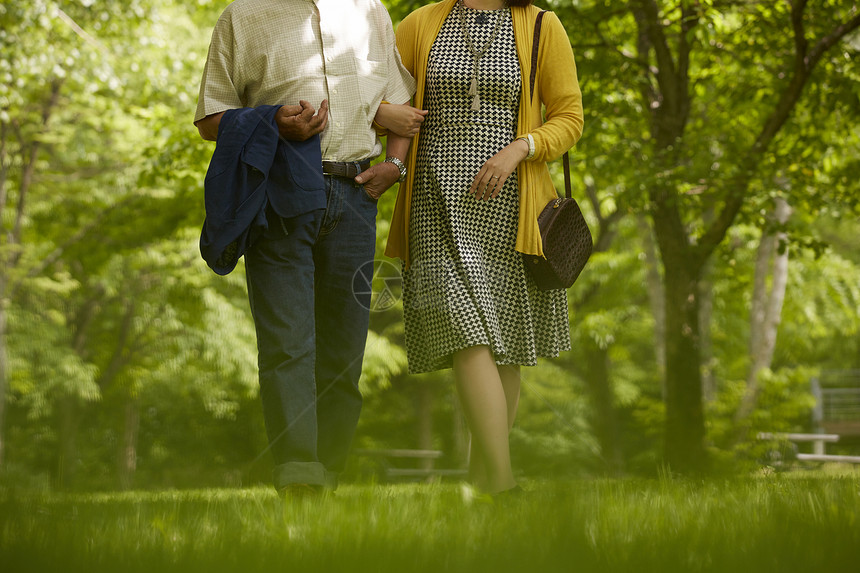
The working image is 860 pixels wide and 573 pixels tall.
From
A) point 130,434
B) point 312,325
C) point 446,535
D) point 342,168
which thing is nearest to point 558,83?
point 342,168

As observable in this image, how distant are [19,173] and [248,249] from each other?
42.6 feet

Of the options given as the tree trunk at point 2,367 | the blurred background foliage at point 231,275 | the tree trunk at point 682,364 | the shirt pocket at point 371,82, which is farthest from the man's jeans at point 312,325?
the tree trunk at point 2,367

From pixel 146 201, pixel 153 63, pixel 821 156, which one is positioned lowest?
pixel 821 156

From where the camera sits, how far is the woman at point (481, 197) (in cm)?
278

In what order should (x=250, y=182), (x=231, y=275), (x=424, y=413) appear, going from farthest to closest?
1. (x=424, y=413)
2. (x=231, y=275)
3. (x=250, y=182)

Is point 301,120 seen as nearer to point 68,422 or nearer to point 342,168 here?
point 342,168

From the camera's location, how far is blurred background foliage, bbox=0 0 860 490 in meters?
7.27

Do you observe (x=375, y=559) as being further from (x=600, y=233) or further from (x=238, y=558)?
(x=600, y=233)

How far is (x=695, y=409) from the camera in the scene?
7.45 meters

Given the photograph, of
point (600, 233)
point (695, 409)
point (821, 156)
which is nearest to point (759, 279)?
point (600, 233)

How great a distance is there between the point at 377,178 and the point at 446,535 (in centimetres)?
151

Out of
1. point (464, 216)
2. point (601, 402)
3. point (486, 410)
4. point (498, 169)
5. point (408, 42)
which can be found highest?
point (408, 42)

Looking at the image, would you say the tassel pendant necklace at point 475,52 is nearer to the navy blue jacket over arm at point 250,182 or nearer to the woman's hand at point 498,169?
the woman's hand at point 498,169

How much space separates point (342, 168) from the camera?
287 cm
